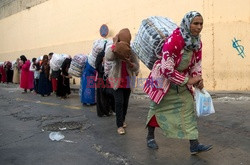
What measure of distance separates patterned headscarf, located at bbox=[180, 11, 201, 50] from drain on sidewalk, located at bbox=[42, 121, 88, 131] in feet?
9.58

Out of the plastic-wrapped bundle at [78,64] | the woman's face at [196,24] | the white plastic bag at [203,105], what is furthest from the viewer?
the plastic-wrapped bundle at [78,64]

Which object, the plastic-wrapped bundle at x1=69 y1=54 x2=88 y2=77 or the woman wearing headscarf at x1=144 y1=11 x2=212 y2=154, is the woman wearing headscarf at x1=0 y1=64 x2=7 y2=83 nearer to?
the plastic-wrapped bundle at x1=69 y1=54 x2=88 y2=77

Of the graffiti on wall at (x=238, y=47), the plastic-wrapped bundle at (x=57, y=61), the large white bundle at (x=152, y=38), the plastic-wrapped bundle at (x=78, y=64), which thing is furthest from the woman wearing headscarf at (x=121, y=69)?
the plastic-wrapped bundle at (x=57, y=61)

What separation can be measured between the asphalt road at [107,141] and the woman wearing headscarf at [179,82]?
0.36m

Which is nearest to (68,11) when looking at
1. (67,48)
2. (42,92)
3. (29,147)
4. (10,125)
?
(67,48)

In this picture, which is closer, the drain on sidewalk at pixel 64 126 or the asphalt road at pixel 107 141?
the asphalt road at pixel 107 141

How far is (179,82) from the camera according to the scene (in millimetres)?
3621

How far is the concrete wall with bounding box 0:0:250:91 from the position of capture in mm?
9281

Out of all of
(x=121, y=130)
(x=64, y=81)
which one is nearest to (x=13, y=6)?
(x=64, y=81)

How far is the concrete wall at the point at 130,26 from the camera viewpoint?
928 cm

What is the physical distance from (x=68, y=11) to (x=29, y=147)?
13164mm

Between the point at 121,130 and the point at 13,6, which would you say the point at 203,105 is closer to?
the point at 121,130

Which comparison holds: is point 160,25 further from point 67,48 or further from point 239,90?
point 67,48

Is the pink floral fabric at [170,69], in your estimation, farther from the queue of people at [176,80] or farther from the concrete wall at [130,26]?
the concrete wall at [130,26]
